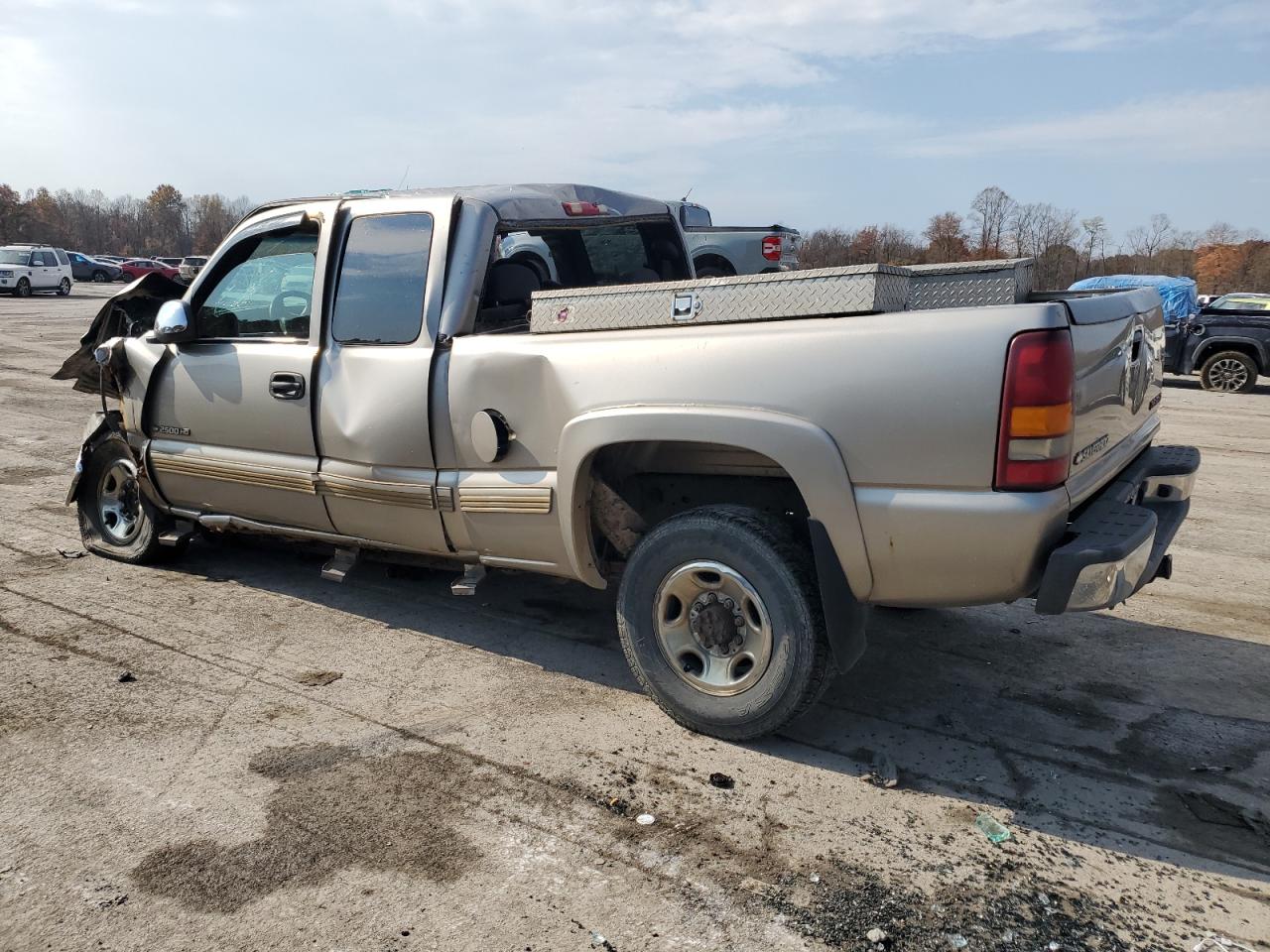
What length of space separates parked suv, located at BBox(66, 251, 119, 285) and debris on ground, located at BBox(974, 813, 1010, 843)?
51.0m

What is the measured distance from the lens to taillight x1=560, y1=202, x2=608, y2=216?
4.60 m

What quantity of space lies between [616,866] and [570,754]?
693 millimetres

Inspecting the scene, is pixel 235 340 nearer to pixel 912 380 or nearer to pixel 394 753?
pixel 394 753

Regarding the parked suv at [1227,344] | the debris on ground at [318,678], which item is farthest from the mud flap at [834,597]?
the parked suv at [1227,344]

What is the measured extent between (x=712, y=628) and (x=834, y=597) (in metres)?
0.50

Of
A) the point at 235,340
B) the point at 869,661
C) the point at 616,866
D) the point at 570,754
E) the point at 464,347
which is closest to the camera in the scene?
the point at 616,866

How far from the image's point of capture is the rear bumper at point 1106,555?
290 centimetres

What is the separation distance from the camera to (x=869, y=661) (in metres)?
4.35

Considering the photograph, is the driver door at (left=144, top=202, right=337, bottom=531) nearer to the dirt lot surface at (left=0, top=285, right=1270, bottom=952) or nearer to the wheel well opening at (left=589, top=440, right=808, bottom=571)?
the dirt lot surface at (left=0, top=285, right=1270, bottom=952)

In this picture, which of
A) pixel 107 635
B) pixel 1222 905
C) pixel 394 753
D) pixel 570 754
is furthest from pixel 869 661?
pixel 107 635

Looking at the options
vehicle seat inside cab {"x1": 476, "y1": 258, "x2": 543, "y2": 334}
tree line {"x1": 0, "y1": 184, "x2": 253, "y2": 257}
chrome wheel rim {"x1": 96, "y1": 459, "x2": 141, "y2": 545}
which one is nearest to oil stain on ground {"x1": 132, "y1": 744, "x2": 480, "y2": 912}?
vehicle seat inside cab {"x1": 476, "y1": 258, "x2": 543, "y2": 334}

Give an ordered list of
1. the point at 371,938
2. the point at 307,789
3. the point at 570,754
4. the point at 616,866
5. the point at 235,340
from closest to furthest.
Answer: the point at 371,938 → the point at 616,866 → the point at 307,789 → the point at 570,754 → the point at 235,340

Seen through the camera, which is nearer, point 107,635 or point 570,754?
point 570,754

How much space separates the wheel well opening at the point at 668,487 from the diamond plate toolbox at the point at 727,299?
1.54ft
